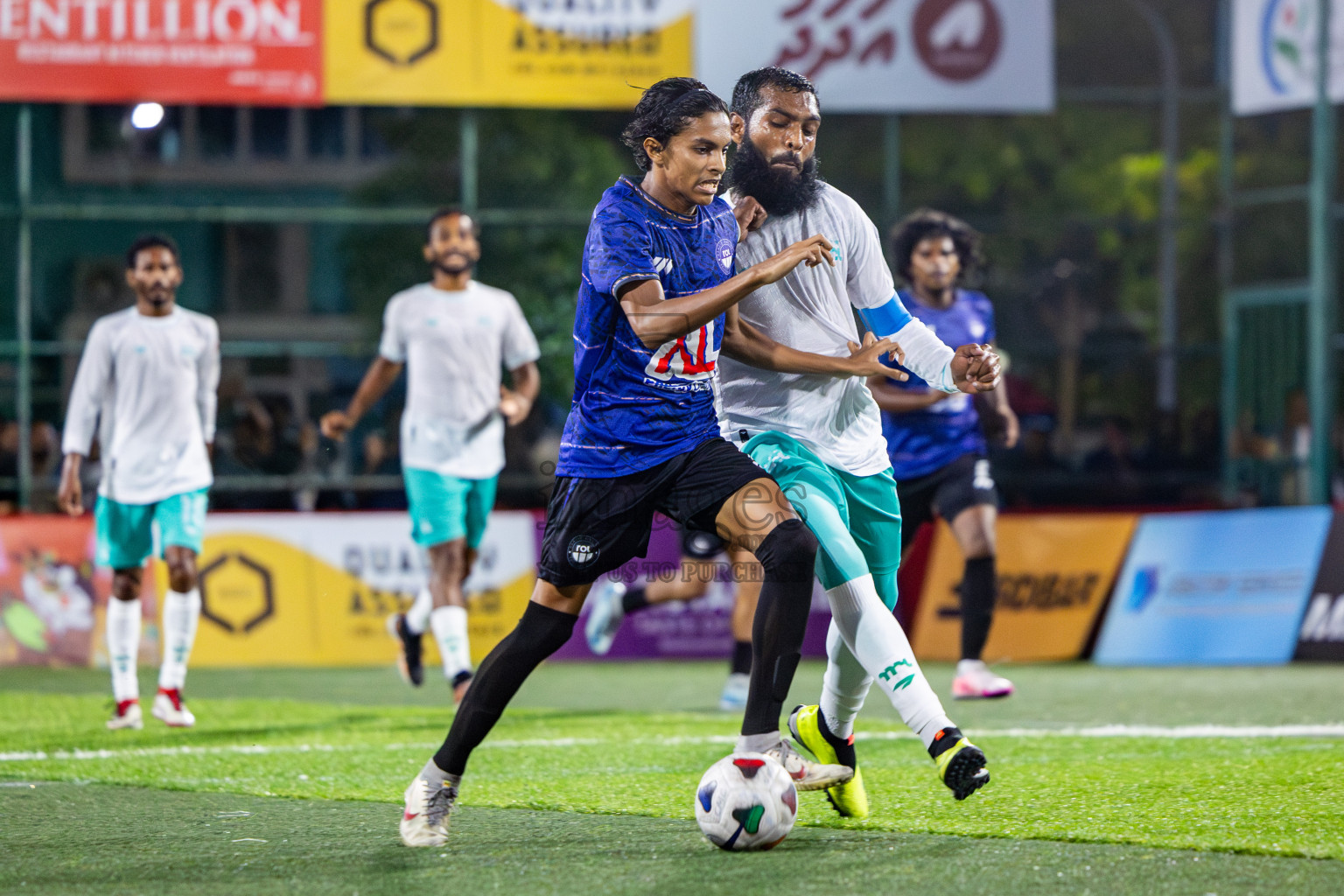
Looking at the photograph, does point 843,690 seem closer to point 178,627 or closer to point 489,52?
point 178,627

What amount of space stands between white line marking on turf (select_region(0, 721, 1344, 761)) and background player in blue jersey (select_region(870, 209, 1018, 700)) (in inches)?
36.0

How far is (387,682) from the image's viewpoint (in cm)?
1114

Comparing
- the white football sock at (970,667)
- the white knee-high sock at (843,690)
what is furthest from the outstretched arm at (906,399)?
the white knee-high sock at (843,690)

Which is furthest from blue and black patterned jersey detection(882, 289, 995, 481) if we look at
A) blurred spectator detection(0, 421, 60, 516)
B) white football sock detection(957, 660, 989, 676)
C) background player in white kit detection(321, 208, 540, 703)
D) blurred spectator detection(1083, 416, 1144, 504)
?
blurred spectator detection(0, 421, 60, 516)

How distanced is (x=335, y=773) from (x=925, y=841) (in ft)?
8.43

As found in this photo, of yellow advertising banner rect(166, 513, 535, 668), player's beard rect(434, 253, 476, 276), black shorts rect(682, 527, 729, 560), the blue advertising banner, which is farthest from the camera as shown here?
yellow advertising banner rect(166, 513, 535, 668)

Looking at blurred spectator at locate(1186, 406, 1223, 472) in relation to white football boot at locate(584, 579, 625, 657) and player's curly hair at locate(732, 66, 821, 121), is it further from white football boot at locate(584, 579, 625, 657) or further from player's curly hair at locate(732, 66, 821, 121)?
player's curly hair at locate(732, 66, 821, 121)

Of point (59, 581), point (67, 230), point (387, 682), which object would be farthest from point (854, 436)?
point (67, 230)

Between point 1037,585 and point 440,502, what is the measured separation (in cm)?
516

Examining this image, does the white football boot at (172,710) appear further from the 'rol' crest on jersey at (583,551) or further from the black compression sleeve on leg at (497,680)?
the 'rol' crest on jersey at (583,551)

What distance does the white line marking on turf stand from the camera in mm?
7277

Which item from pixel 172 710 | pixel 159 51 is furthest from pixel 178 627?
pixel 159 51

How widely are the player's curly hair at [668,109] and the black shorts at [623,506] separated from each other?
0.86 metres

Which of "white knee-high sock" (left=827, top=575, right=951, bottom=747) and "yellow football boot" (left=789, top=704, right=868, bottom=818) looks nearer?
"white knee-high sock" (left=827, top=575, right=951, bottom=747)
